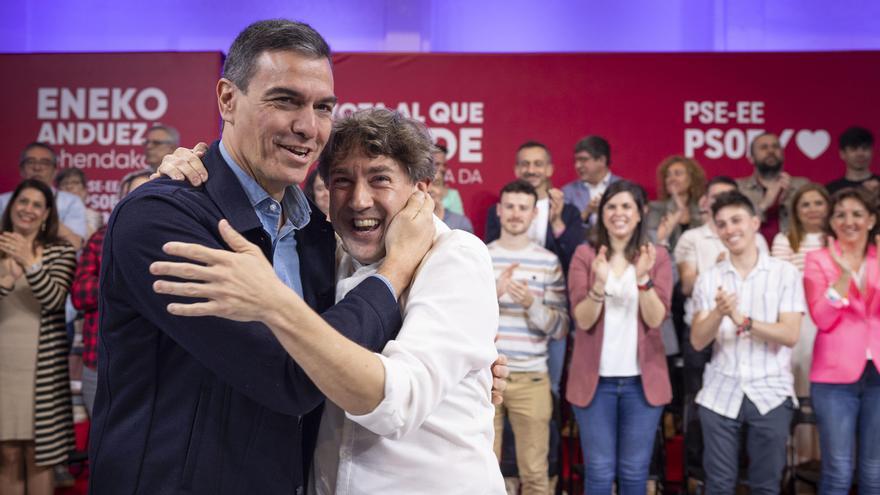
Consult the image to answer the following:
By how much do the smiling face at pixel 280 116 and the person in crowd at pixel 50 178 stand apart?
5.40 m

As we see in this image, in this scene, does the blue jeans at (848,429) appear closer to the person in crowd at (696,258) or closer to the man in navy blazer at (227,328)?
the person in crowd at (696,258)

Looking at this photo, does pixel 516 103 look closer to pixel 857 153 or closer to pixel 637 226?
pixel 637 226

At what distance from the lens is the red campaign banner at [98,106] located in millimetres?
7500

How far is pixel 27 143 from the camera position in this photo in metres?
7.53

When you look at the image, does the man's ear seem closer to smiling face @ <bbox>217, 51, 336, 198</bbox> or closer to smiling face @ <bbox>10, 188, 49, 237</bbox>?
smiling face @ <bbox>217, 51, 336, 198</bbox>

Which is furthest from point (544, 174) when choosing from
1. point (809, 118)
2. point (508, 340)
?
point (809, 118)

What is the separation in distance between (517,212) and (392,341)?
12.8 ft

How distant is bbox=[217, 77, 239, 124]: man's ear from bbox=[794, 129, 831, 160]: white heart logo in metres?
6.30

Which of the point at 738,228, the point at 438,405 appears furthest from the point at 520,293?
the point at 438,405

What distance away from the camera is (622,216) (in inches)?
206

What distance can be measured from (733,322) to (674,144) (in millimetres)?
2746

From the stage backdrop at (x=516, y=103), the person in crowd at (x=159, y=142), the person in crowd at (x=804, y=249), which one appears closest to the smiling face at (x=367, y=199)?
the person in crowd at (x=804, y=249)

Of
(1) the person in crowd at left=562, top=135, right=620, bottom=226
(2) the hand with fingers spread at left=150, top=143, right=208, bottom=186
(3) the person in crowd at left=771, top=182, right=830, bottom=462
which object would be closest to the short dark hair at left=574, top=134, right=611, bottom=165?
(1) the person in crowd at left=562, top=135, right=620, bottom=226

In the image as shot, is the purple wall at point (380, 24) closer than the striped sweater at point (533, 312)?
No
